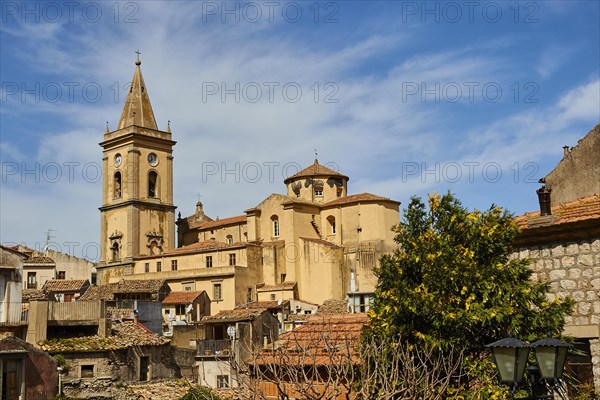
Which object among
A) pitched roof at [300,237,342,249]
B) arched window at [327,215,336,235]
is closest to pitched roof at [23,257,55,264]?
pitched roof at [300,237,342,249]

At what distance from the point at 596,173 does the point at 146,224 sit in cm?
5312

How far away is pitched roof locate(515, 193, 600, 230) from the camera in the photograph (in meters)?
11.4

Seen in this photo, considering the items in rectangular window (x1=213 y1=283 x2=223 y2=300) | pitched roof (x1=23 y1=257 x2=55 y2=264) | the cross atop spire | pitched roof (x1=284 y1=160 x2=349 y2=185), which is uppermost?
the cross atop spire

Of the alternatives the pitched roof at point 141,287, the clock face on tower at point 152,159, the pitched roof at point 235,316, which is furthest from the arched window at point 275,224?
the pitched roof at point 235,316

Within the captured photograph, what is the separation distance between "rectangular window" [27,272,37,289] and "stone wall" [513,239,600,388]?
5871cm

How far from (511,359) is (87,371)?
83.1ft

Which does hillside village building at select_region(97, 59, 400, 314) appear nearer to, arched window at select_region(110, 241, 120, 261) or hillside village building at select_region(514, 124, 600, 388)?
arched window at select_region(110, 241, 120, 261)

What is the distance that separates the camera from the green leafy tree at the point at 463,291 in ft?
39.1

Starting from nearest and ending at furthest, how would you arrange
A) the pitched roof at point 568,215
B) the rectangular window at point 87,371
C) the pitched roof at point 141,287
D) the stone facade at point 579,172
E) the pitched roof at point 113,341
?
the pitched roof at point 568,215, the stone facade at point 579,172, the rectangular window at point 87,371, the pitched roof at point 113,341, the pitched roof at point 141,287

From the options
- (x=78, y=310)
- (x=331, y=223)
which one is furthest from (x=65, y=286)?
(x=78, y=310)

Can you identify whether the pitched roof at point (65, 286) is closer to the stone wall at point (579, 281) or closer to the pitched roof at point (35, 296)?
the pitched roof at point (35, 296)

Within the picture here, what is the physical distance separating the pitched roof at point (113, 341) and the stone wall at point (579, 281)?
22.9 m

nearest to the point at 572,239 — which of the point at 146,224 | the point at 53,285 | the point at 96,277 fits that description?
the point at 53,285

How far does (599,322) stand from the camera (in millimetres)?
11156
